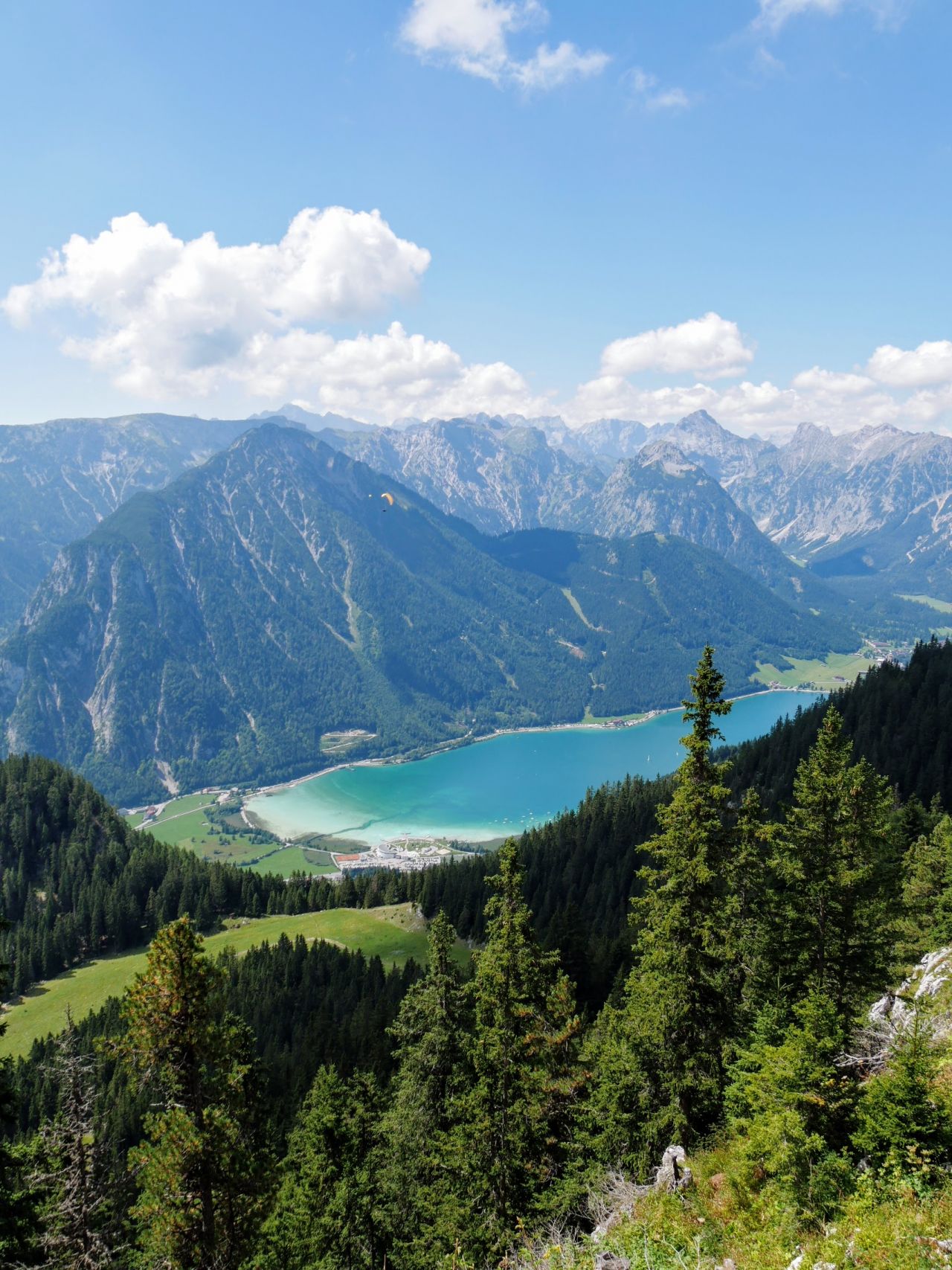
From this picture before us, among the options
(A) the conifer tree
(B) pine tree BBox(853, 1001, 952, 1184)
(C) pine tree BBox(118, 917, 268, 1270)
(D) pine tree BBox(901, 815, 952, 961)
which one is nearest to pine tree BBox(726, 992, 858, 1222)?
(B) pine tree BBox(853, 1001, 952, 1184)

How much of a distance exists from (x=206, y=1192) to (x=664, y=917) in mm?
14799

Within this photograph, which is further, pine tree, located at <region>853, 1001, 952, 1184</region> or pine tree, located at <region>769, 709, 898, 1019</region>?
pine tree, located at <region>769, 709, 898, 1019</region>

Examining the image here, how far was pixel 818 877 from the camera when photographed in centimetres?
2217

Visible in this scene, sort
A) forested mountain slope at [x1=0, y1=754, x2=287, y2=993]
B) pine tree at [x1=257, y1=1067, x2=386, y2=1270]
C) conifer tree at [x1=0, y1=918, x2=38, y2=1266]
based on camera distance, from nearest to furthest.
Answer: conifer tree at [x1=0, y1=918, x2=38, y2=1266] < pine tree at [x1=257, y1=1067, x2=386, y2=1270] < forested mountain slope at [x1=0, y1=754, x2=287, y2=993]

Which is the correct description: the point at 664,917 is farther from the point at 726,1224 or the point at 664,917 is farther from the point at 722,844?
the point at 726,1224

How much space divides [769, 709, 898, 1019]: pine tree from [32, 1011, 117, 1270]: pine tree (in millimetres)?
22212

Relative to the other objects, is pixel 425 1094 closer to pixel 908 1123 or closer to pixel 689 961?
pixel 689 961

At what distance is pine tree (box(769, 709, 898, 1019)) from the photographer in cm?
2181

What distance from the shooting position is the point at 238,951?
109250mm

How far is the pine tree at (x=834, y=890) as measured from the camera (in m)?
21.8

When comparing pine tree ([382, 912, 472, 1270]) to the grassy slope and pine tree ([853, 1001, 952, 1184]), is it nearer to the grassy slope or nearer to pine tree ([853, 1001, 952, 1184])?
the grassy slope

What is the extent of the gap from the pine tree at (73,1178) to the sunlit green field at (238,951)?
250 feet

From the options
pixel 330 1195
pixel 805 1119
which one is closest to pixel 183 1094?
pixel 330 1195

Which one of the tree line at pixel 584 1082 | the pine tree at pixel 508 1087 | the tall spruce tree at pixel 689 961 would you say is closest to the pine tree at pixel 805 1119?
the tree line at pixel 584 1082
